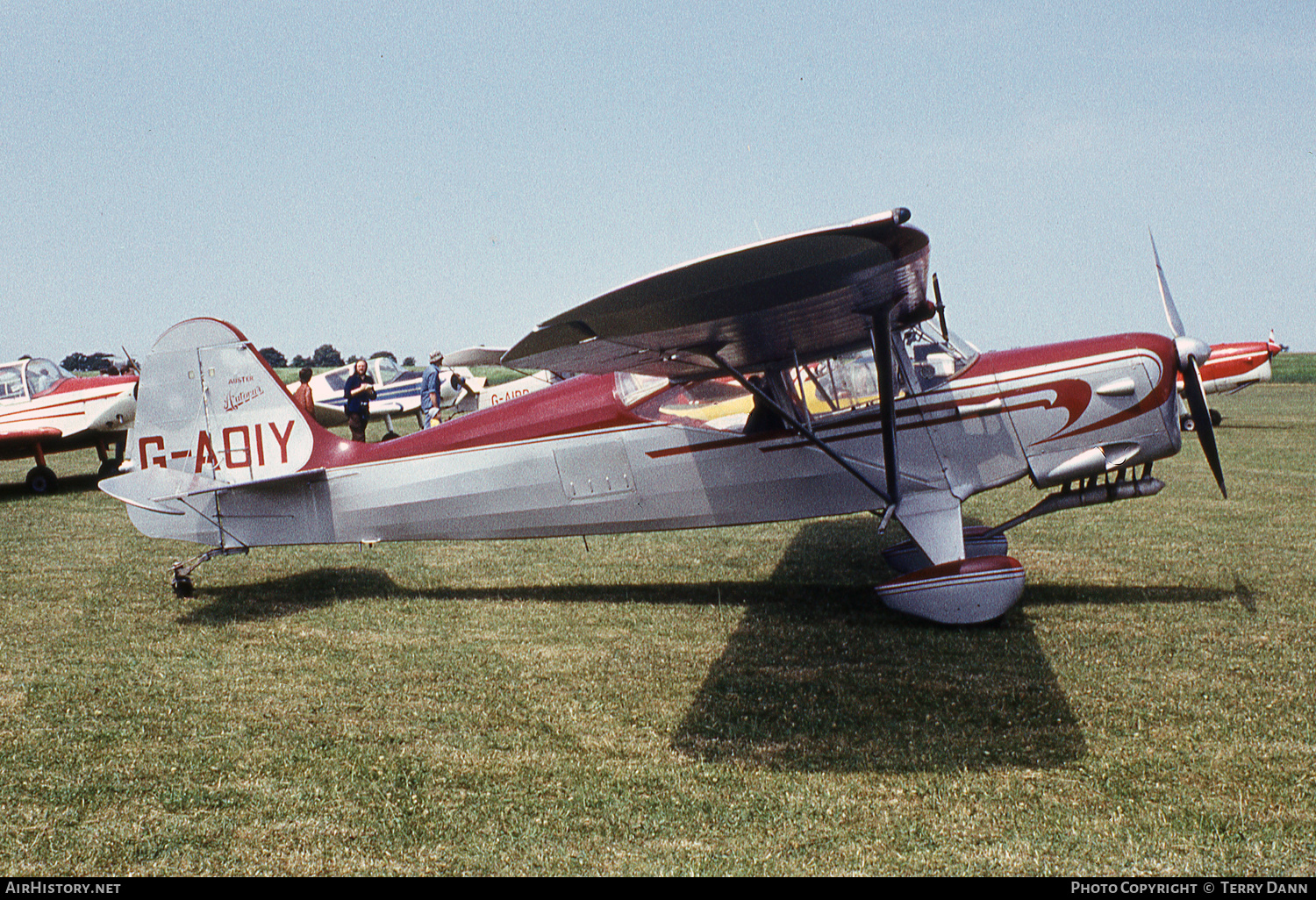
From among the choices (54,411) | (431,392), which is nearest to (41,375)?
(54,411)

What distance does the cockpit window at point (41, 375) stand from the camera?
51.4ft

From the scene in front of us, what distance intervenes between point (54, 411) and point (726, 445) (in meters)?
13.5

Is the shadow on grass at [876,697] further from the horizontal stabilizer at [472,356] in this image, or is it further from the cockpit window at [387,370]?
the cockpit window at [387,370]

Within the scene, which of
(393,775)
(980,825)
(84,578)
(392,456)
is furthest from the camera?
(84,578)

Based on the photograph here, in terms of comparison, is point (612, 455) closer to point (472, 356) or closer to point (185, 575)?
point (185, 575)

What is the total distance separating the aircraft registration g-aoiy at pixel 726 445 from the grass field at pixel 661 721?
0.63m

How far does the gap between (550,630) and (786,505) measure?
1.84 meters

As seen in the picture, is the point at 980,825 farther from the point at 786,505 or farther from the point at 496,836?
the point at 786,505

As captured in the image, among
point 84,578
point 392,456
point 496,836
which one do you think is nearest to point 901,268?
point 496,836

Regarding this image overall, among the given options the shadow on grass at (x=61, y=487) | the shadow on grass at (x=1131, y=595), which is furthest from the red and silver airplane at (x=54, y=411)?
the shadow on grass at (x=1131, y=595)

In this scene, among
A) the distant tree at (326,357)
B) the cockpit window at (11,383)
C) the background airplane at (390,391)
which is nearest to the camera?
the cockpit window at (11,383)

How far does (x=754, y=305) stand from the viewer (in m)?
4.54

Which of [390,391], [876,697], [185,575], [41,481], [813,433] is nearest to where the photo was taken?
[876,697]
